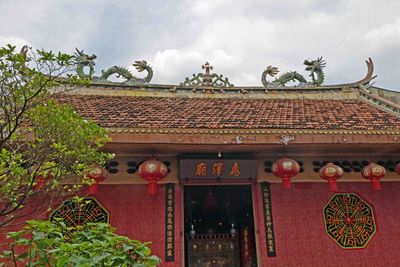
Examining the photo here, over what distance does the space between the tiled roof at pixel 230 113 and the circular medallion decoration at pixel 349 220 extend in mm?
1335

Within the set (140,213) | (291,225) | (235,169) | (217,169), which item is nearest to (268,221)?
(291,225)

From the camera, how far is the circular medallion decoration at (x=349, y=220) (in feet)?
18.6

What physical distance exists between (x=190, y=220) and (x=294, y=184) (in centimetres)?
368

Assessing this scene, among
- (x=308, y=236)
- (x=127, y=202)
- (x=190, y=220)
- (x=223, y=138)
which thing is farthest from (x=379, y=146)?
(x=190, y=220)

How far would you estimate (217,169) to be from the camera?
563 cm

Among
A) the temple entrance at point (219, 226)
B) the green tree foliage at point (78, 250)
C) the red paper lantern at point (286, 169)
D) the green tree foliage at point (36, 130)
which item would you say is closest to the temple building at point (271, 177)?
the red paper lantern at point (286, 169)

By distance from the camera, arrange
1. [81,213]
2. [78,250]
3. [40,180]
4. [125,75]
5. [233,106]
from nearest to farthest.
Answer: [78,250], [40,180], [81,213], [233,106], [125,75]

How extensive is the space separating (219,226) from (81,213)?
179 inches

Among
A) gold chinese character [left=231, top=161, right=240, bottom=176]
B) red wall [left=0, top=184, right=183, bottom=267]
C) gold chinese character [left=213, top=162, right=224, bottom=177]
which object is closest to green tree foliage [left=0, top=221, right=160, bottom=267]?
red wall [left=0, top=184, right=183, bottom=267]

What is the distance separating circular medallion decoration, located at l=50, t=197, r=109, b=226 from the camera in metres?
5.46

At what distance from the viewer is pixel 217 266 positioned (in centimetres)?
702

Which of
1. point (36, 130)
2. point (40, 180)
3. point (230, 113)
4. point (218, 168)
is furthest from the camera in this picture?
point (230, 113)

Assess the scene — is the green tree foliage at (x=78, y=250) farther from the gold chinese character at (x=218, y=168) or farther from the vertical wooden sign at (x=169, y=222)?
the gold chinese character at (x=218, y=168)

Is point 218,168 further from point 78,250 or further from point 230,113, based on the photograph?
point 78,250
